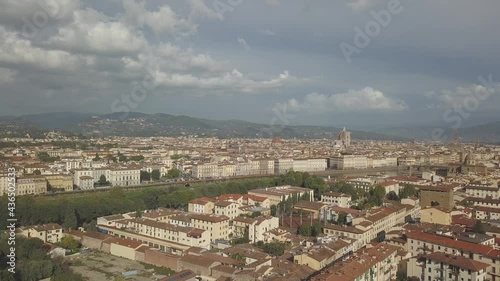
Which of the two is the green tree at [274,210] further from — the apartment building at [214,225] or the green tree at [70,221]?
the green tree at [70,221]

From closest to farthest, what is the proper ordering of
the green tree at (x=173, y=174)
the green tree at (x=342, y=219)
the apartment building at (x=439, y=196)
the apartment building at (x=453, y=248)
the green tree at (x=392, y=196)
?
the apartment building at (x=453, y=248)
the green tree at (x=342, y=219)
the apartment building at (x=439, y=196)
the green tree at (x=392, y=196)
the green tree at (x=173, y=174)

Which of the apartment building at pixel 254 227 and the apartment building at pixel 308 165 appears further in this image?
the apartment building at pixel 308 165

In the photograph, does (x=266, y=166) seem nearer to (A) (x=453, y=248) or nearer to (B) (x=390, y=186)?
(B) (x=390, y=186)

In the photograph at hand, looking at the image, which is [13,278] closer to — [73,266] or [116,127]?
[73,266]

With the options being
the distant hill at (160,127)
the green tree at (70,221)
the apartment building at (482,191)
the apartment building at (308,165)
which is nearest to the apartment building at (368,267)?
the green tree at (70,221)

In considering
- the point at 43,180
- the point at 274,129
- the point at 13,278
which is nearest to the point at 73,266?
the point at 13,278

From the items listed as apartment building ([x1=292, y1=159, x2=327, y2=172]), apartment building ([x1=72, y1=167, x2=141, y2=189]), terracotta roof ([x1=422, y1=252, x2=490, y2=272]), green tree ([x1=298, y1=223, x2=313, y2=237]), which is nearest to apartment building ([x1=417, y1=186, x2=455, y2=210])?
green tree ([x1=298, y1=223, x2=313, y2=237])
